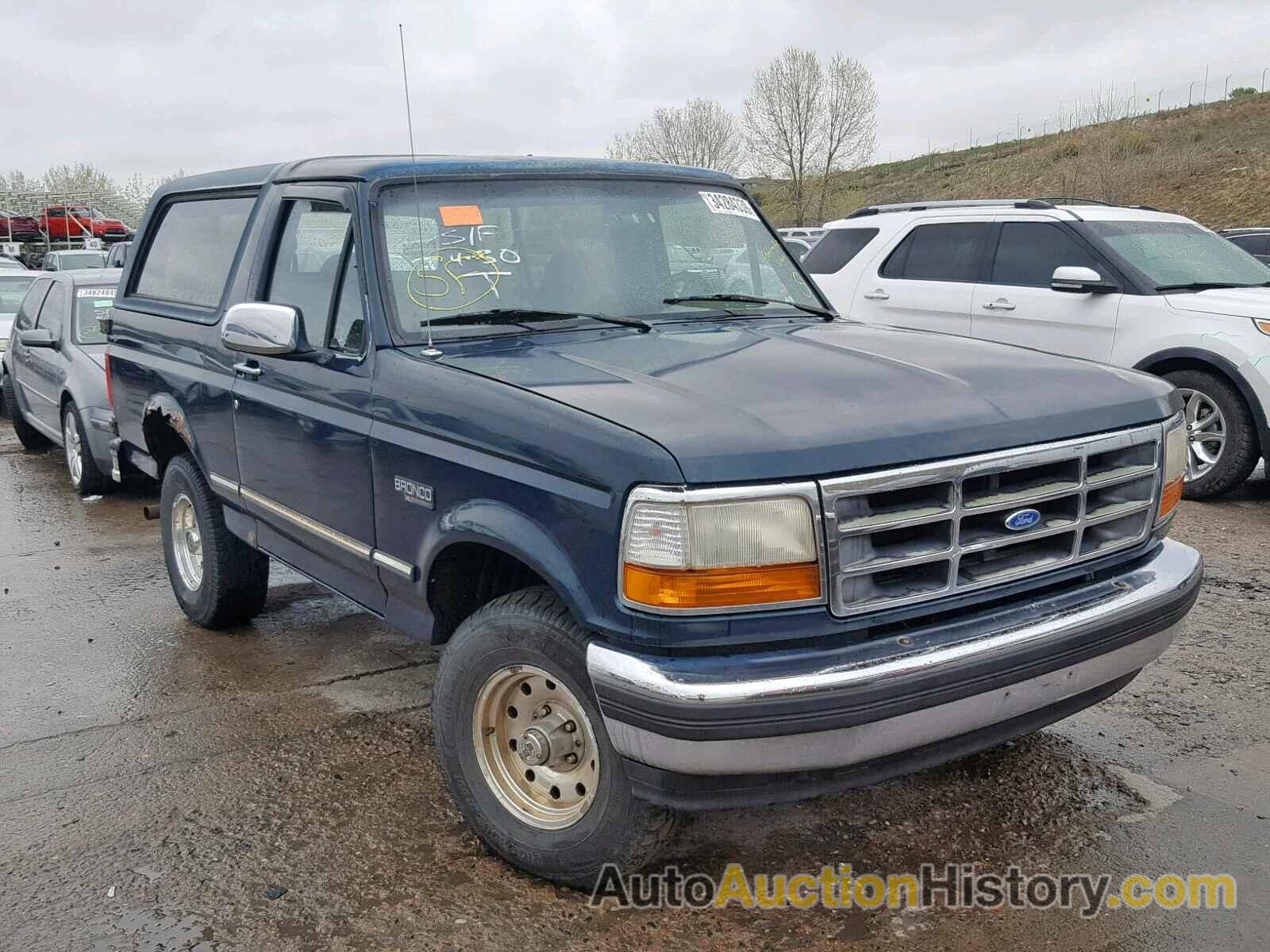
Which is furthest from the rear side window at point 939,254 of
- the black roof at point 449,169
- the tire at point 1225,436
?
the black roof at point 449,169

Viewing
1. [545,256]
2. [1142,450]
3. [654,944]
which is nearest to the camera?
[654,944]

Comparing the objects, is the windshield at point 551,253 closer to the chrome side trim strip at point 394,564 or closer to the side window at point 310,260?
the side window at point 310,260

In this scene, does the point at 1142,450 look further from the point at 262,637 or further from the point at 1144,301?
the point at 1144,301

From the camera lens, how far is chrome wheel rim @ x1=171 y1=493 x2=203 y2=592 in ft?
17.3

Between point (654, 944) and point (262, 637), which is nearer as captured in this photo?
point (654, 944)

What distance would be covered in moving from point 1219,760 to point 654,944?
85.1 inches

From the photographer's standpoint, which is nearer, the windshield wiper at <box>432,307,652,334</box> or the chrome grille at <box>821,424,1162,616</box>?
the chrome grille at <box>821,424,1162,616</box>

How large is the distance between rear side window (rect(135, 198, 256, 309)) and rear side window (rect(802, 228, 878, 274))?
5.25 meters

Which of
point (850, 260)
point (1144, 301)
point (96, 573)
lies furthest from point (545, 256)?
point (850, 260)

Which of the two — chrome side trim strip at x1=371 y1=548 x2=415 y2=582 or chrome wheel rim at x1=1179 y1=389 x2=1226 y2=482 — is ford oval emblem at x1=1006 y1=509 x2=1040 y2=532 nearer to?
chrome side trim strip at x1=371 y1=548 x2=415 y2=582

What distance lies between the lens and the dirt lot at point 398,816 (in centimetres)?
292

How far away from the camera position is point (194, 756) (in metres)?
3.97

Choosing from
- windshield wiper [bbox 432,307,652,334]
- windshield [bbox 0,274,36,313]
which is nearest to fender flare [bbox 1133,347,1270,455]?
windshield wiper [bbox 432,307,652,334]

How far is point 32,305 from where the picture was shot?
969 centimetres
